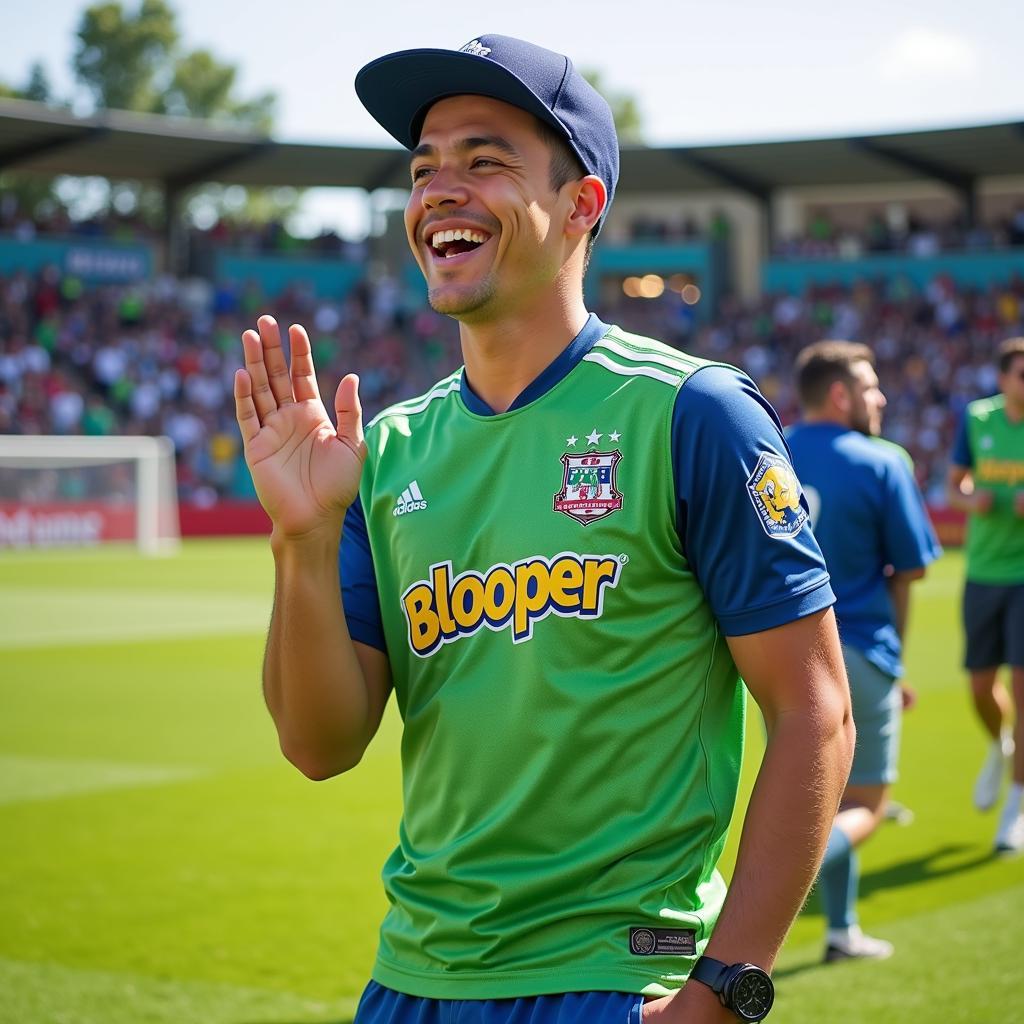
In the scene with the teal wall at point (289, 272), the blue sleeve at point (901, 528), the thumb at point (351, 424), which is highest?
the teal wall at point (289, 272)

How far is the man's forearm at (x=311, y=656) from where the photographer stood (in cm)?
254

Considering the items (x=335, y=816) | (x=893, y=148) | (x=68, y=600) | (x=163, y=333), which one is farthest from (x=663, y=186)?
(x=335, y=816)

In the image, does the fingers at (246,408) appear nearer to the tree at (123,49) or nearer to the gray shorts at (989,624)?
the gray shorts at (989,624)

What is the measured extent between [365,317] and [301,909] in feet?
125

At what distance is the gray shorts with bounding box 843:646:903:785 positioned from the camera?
616cm

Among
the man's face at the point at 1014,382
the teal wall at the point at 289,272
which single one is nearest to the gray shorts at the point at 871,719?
the man's face at the point at 1014,382

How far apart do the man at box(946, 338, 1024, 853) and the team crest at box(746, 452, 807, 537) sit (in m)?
6.40

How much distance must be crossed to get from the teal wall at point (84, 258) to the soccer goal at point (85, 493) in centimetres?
913

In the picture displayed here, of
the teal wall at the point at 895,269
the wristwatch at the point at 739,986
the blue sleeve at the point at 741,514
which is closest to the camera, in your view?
the wristwatch at the point at 739,986

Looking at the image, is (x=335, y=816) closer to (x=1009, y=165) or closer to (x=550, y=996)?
(x=550, y=996)

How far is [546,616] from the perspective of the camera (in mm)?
2443

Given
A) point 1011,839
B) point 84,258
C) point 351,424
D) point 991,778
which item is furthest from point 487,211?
point 84,258

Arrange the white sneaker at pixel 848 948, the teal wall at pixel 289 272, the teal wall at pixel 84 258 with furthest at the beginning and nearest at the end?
the teal wall at pixel 289 272 < the teal wall at pixel 84 258 < the white sneaker at pixel 848 948

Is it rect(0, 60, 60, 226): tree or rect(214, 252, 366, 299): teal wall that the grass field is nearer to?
rect(214, 252, 366, 299): teal wall
